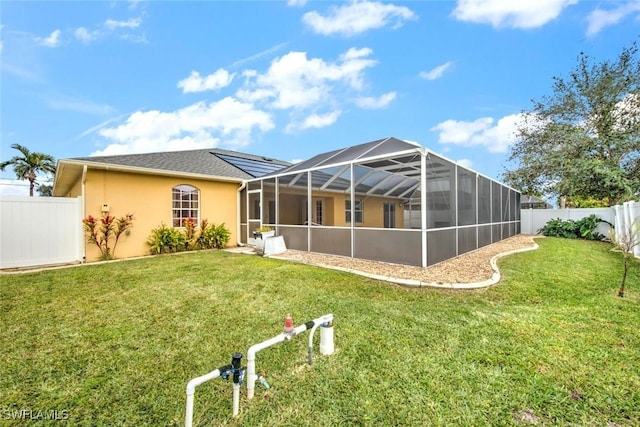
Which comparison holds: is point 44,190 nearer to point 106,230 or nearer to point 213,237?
point 106,230

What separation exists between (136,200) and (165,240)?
1.62 m

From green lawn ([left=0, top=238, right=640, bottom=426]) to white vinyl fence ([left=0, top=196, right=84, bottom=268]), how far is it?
A: 3140 mm

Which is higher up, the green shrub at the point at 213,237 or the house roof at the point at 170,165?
the house roof at the point at 170,165

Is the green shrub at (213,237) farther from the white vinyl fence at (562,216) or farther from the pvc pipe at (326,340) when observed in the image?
the white vinyl fence at (562,216)

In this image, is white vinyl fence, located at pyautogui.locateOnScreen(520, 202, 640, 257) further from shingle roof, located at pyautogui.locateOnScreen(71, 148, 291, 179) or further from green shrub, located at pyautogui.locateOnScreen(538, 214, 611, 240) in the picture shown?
shingle roof, located at pyautogui.locateOnScreen(71, 148, 291, 179)

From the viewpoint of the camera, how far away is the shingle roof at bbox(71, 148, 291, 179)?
9242mm

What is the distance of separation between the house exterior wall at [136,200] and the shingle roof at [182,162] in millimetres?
397

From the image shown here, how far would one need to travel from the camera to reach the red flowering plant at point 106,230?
8.19 m

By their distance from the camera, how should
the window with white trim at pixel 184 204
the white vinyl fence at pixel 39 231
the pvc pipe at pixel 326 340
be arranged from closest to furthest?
the pvc pipe at pixel 326 340, the white vinyl fence at pixel 39 231, the window with white trim at pixel 184 204

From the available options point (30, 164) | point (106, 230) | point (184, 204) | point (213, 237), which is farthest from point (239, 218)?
point (30, 164)

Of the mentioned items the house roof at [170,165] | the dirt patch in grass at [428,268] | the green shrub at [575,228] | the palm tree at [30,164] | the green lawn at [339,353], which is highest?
the palm tree at [30,164]

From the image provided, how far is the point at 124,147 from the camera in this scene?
22188 millimetres

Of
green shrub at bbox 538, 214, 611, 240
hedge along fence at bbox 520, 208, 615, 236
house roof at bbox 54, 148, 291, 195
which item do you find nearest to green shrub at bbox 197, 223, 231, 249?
house roof at bbox 54, 148, 291, 195

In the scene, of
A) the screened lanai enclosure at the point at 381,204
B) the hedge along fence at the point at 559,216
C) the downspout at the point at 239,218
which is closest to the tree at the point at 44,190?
the downspout at the point at 239,218
